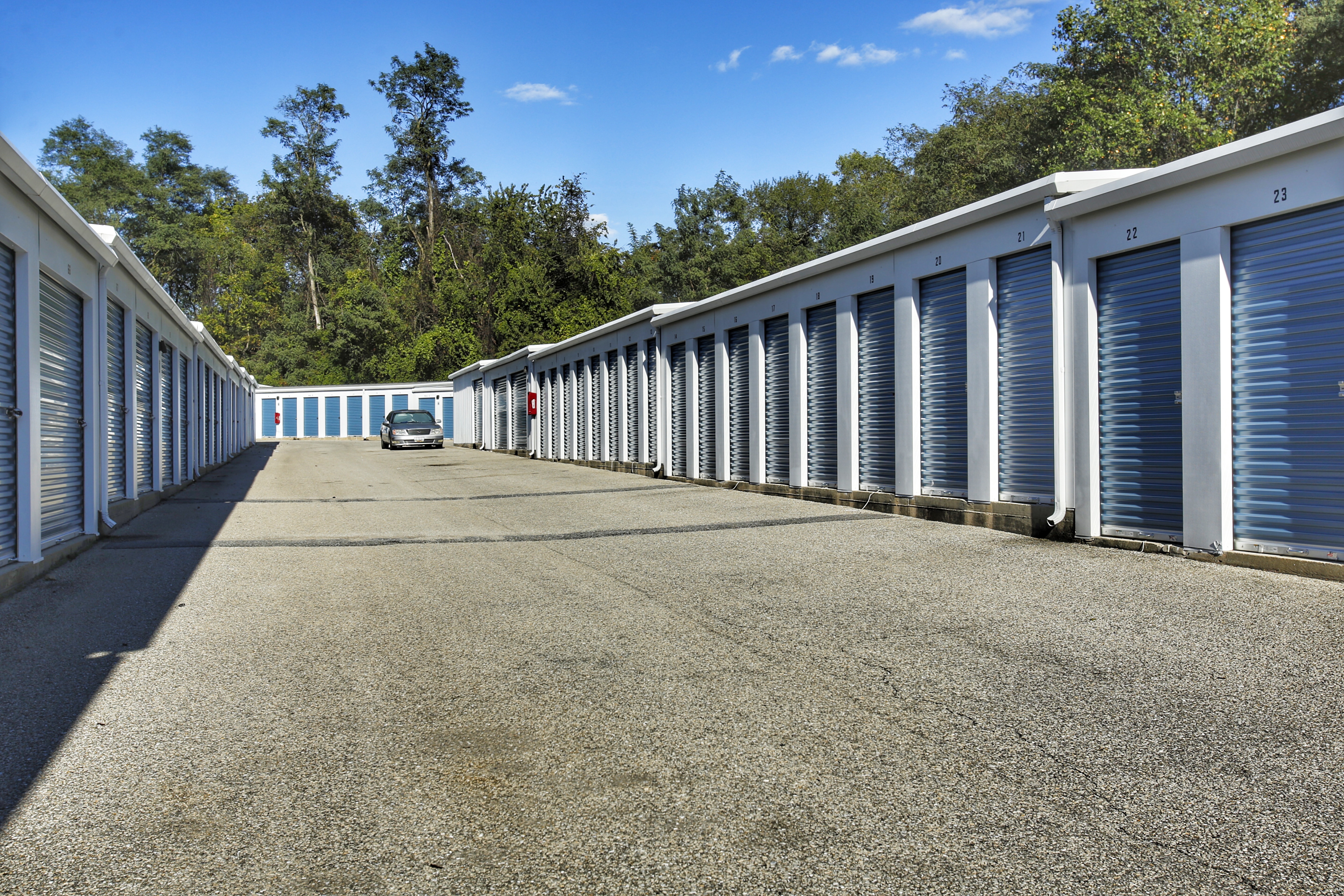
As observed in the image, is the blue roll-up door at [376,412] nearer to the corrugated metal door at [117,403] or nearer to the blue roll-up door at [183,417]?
the blue roll-up door at [183,417]

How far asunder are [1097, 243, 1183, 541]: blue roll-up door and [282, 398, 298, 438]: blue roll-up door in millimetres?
52075

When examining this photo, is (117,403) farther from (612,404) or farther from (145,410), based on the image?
(612,404)

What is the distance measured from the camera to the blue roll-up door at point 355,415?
53500 millimetres

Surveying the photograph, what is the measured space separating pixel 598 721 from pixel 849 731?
1.05 meters

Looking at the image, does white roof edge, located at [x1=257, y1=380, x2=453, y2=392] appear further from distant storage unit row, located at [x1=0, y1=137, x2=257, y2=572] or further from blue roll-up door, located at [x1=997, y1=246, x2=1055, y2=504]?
blue roll-up door, located at [x1=997, y1=246, x2=1055, y2=504]

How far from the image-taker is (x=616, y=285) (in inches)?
1983

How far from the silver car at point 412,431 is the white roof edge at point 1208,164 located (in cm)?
3134

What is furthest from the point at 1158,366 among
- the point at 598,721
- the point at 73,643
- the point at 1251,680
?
the point at 73,643

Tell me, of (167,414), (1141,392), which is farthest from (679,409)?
(1141,392)

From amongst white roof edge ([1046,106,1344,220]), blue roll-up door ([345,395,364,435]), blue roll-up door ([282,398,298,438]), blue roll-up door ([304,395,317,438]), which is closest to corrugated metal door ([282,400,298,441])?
blue roll-up door ([282,398,298,438])

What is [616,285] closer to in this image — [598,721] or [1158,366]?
[1158,366]

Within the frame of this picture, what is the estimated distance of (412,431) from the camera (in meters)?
37.2

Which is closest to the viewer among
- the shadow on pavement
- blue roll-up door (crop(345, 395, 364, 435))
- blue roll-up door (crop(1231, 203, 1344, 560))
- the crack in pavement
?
the shadow on pavement

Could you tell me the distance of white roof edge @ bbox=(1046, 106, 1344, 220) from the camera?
6570 millimetres
